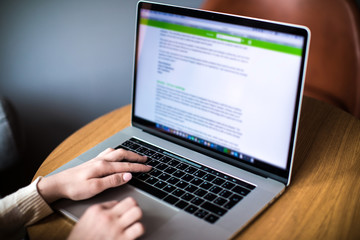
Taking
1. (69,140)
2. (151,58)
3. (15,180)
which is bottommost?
(15,180)

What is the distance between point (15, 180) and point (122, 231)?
44.0 inches

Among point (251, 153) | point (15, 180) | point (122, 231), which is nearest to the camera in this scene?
point (122, 231)

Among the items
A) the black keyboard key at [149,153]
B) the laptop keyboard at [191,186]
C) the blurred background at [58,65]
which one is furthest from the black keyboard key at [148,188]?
the blurred background at [58,65]

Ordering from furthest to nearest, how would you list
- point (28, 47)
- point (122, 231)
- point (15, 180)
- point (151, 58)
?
point (15, 180), point (28, 47), point (151, 58), point (122, 231)

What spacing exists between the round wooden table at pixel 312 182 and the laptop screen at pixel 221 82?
0.09 meters

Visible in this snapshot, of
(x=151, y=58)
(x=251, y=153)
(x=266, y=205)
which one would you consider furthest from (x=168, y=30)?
(x=266, y=205)

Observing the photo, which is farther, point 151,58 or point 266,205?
point 151,58

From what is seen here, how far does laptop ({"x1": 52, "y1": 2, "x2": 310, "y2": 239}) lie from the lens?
0.72m

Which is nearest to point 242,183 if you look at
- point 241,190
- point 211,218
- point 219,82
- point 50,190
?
point 241,190

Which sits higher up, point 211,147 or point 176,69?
point 176,69

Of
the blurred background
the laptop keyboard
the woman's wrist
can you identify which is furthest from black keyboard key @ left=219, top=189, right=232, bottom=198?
the blurred background

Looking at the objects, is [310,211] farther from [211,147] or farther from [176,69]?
[176,69]

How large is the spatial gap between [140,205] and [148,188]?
0.17 feet

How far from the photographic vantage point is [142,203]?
2.47 feet
